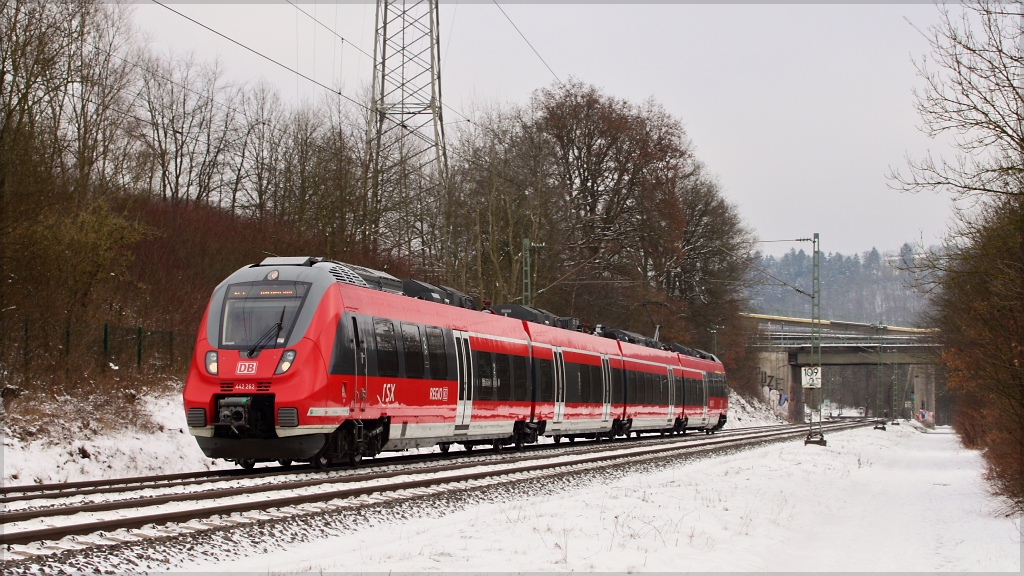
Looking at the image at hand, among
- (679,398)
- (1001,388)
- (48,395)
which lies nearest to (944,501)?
(1001,388)

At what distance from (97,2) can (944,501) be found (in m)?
25.0

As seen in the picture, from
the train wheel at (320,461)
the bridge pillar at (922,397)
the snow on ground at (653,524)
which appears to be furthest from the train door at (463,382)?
the bridge pillar at (922,397)

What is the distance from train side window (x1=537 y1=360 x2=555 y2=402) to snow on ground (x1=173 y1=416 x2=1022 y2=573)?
5.88 meters

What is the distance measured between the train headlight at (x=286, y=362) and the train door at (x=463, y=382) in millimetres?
5591

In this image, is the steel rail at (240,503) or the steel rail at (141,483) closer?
the steel rail at (240,503)

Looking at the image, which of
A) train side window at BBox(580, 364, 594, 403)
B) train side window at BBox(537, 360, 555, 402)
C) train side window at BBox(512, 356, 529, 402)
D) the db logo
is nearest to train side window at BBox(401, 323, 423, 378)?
the db logo

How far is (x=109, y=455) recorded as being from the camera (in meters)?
17.8

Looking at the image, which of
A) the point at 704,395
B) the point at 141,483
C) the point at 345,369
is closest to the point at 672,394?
the point at 704,395

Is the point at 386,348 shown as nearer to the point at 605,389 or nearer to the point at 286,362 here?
the point at 286,362

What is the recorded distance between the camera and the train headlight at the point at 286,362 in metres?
15.2

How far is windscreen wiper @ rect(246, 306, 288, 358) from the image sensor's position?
608 inches

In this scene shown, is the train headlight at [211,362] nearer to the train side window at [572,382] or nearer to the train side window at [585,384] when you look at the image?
the train side window at [572,382]

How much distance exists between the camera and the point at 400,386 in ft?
58.7

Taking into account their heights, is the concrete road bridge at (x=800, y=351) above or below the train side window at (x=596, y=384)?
above
